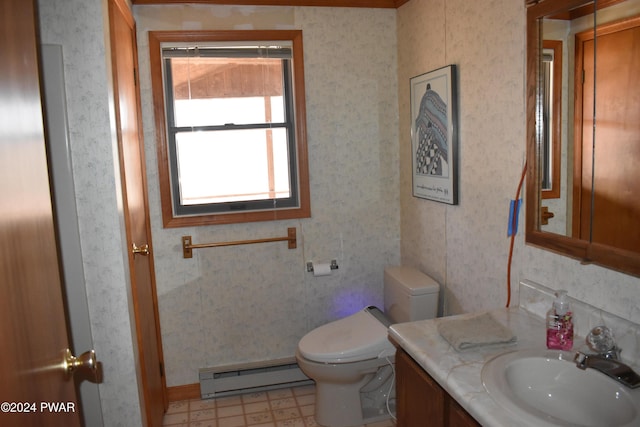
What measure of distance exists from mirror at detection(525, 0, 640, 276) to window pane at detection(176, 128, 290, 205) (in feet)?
5.36

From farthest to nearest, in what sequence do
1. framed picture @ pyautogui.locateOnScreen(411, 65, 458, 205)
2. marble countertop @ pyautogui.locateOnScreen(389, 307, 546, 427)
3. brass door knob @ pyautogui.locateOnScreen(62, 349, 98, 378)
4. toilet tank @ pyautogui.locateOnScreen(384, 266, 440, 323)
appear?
toilet tank @ pyautogui.locateOnScreen(384, 266, 440, 323), framed picture @ pyautogui.locateOnScreen(411, 65, 458, 205), marble countertop @ pyautogui.locateOnScreen(389, 307, 546, 427), brass door knob @ pyautogui.locateOnScreen(62, 349, 98, 378)

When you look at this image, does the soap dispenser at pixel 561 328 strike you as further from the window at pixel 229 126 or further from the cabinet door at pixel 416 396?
the window at pixel 229 126

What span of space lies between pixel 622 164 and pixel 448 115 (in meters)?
1.15

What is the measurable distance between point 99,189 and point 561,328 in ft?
5.84

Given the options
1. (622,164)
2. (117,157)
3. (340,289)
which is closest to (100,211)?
(117,157)

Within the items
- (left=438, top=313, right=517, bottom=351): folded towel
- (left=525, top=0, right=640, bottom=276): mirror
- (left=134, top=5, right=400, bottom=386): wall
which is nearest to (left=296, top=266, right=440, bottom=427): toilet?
(left=134, top=5, right=400, bottom=386): wall

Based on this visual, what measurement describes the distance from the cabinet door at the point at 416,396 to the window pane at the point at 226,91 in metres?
1.78

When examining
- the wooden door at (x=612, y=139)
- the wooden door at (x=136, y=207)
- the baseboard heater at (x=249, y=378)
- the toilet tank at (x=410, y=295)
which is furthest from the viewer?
the baseboard heater at (x=249, y=378)

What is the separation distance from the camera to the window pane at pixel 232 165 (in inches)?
117

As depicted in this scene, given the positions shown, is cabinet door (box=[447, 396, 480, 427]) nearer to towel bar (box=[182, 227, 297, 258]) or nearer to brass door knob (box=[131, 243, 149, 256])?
brass door knob (box=[131, 243, 149, 256])

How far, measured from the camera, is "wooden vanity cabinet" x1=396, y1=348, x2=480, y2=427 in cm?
145

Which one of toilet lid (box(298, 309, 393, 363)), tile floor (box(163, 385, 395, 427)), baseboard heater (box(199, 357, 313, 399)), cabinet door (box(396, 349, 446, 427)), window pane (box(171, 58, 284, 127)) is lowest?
tile floor (box(163, 385, 395, 427))

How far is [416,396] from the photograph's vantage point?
5.52 feet

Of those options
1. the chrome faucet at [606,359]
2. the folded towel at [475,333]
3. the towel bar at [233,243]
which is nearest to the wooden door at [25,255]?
the folded towel at [475,333]
